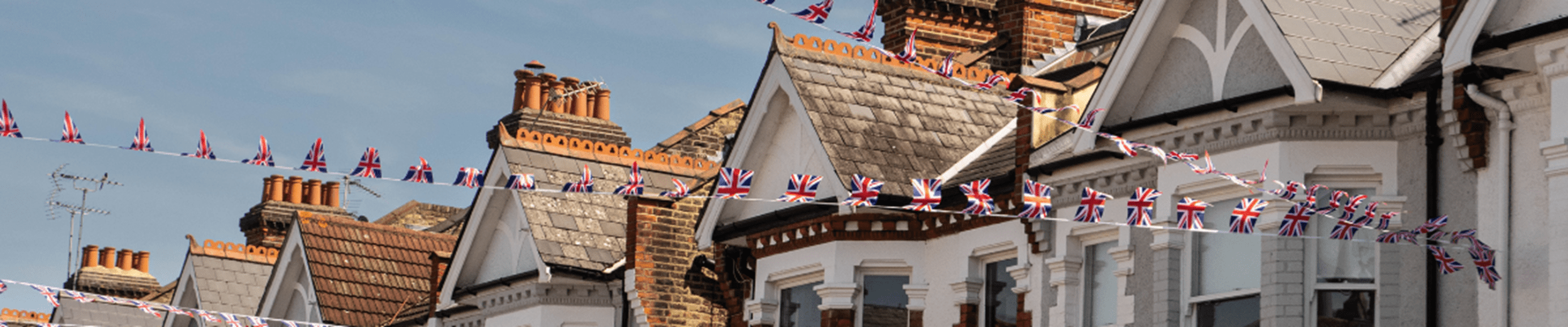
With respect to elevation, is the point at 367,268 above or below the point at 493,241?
below

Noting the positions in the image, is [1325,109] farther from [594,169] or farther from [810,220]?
[594,169]

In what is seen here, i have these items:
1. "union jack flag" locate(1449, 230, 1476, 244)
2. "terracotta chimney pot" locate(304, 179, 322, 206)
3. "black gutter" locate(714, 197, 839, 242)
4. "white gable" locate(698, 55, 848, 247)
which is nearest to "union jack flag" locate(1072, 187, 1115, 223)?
"union jack flag" locate(1449, 230, 1476, 244)

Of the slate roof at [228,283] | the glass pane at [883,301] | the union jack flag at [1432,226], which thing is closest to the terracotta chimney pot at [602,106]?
the slate roof at [228,283]

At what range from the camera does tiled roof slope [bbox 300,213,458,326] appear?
3309 cm

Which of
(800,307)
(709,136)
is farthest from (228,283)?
(800,307)

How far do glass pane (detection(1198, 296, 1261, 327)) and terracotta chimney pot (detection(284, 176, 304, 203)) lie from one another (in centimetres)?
2748

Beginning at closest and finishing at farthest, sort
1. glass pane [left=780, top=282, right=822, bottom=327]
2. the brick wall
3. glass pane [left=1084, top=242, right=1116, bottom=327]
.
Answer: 1. glass pane [left=1084, top=242, right=1116, bottom=327]
2. glass pane [left=780, top=282, right=822, bottom=327]
3. the brick wall

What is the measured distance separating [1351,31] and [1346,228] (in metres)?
2.53

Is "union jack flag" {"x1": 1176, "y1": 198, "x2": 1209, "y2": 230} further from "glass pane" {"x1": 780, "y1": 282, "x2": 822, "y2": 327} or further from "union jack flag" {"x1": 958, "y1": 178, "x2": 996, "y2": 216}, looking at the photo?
"glass pane" {"x1": 780, "y1": 282, "x2": 822, "y2": 327}

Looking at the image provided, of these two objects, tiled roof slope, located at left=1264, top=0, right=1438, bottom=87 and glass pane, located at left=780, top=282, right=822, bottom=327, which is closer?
tiled roof slope, located at left=1264, top=0, right=1438, bottom=87

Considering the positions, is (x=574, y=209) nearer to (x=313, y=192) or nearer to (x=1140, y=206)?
(x=1140, y=206)

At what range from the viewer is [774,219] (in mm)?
23484

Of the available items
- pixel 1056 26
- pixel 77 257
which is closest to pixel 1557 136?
pixel 1056 26

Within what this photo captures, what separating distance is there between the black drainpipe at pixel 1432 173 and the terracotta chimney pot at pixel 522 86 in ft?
62.1
